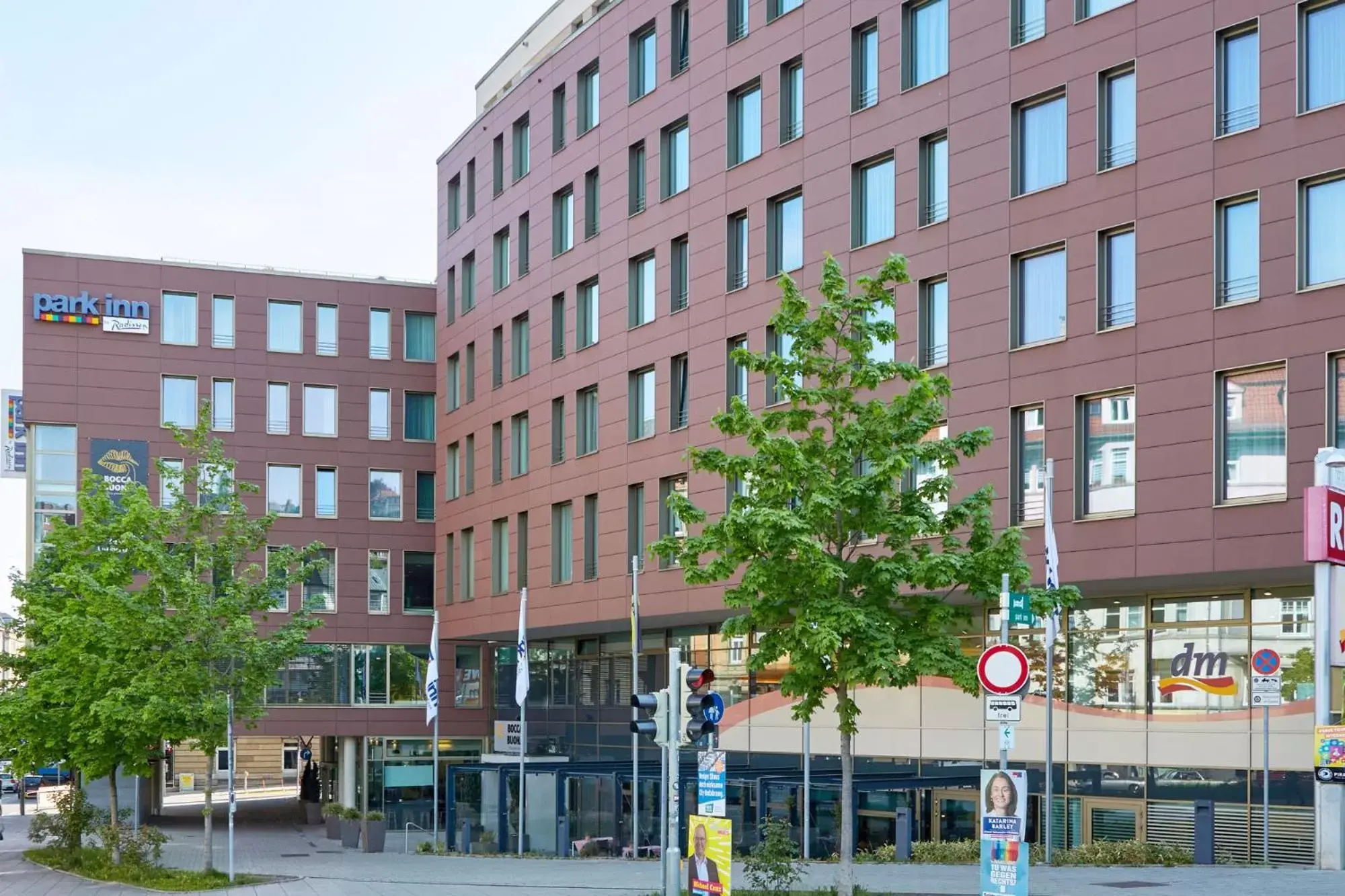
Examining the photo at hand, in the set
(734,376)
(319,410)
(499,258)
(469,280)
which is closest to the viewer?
(734,376)

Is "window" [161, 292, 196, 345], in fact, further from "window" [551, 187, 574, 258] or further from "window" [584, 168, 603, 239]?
"window" [584, 168, 603, 239]

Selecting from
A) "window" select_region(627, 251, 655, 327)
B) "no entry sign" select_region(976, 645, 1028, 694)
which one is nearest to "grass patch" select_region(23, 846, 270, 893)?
"window" select_region(627, 251, 655, 327)

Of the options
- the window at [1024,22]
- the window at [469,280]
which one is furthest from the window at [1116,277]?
the window at [469,280]

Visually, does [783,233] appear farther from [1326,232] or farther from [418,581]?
[418,581]

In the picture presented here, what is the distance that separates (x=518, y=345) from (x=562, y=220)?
5.19m

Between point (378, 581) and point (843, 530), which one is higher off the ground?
point (843, 530)

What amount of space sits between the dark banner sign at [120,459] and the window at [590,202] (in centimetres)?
2047

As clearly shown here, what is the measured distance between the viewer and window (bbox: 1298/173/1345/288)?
100 feet

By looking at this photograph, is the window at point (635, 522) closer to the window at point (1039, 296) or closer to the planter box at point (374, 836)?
the planter box at point (374, 836)

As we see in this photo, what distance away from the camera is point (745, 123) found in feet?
150

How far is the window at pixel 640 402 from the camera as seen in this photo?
4928 centimetres

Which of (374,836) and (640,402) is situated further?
(640,402)

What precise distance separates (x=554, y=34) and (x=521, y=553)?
18.9 m

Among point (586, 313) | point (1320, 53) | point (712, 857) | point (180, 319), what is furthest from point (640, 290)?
point (712, 857)
